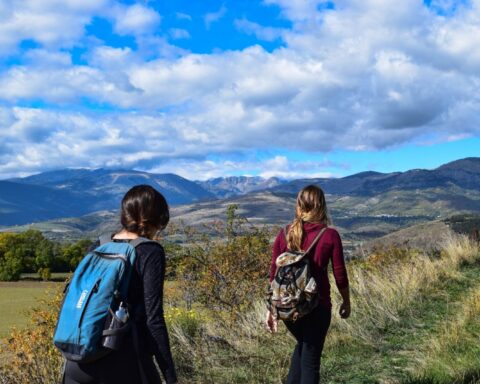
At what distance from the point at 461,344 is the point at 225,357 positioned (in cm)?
232

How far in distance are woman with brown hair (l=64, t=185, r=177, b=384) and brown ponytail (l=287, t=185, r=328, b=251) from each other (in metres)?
1.23

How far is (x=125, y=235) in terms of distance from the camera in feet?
9.38

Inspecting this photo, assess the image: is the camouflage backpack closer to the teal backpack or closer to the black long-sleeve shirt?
the black long-sleeve shirt

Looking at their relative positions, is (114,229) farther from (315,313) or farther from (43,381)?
(43,381)

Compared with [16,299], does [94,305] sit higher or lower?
higher

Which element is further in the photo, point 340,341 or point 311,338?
point 340,341

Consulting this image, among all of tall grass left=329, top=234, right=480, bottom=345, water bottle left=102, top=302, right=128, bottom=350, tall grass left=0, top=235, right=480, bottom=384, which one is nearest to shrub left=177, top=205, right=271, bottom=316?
tall grass left=0, top=235, right=480, bottom=384

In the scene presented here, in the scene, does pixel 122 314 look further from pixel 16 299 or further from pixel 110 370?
pixel 16 299

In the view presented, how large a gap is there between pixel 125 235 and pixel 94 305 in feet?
1.37

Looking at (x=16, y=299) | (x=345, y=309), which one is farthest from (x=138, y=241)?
(x=16, y=299)

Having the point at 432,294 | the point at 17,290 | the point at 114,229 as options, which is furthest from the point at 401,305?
the point at 17,290

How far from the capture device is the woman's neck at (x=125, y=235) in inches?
112

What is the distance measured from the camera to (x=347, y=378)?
4.86 m

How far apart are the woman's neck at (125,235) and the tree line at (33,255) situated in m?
59.8
